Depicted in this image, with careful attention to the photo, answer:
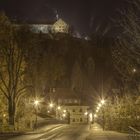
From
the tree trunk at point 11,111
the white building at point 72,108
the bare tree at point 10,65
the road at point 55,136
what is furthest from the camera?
the white building at point 72,108

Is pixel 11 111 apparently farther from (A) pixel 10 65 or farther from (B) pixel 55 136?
(B) pixel 55 136

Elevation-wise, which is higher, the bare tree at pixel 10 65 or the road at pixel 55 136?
the bare tree at pixel 10 65

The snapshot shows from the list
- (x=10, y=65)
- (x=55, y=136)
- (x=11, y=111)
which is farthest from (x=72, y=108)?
(x=55, y=136)

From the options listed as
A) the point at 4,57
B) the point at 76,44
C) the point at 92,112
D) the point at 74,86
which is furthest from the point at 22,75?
the point at 76,44

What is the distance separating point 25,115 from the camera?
60719 millimetres

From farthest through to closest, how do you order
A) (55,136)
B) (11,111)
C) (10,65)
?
(10,65) → (11,111) → (55,136)

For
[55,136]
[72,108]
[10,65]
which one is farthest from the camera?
[72,108]

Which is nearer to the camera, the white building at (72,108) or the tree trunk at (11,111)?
the tree trunk at (11,111)

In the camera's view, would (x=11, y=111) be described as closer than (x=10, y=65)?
Yes

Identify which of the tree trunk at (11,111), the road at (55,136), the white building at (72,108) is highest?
the white building at (72,108)

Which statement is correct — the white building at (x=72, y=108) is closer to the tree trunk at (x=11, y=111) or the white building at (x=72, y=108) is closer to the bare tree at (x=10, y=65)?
the bare tree at (x=10, y=65)

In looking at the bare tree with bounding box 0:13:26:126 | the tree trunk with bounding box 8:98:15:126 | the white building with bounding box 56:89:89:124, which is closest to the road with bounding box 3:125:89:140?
the tree trunk with bounding box 8:98:15:126

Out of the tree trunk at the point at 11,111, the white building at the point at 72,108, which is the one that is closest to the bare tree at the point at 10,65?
the tree trunk at the point at 11,111

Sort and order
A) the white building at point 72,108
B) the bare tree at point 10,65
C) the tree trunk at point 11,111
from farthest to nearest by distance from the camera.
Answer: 1. the white building at point 72,108
2. the bare tree at point 10,65
3. the tree trunk at point 11,111
